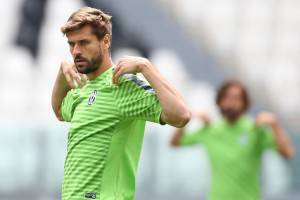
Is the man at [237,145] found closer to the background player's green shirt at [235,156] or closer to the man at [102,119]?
the background player's green shirt at [235,156]

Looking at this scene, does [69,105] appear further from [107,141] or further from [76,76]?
[107,141]

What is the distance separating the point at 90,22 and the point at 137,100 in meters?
0.37

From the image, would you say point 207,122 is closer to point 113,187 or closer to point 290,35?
point 113,187

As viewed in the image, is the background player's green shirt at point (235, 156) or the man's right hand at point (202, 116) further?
the man's right hand at point (202, 116)

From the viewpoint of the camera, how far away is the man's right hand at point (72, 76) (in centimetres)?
A: 466

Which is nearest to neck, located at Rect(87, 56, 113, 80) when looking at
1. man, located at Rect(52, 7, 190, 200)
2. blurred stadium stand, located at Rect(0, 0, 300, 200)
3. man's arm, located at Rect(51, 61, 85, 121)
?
man, located at Rect(52, 7, 190, 200)

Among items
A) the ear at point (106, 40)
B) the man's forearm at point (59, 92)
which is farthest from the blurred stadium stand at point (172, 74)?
the ear at point (106, 40)

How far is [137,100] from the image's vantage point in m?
4.26

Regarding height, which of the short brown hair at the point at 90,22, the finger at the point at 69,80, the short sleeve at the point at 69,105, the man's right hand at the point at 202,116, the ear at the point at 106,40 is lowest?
the man's right hand at the point at 202,116

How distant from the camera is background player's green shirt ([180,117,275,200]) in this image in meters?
7.68

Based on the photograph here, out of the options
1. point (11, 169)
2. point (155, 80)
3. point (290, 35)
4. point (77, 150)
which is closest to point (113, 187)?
point (77, 150)

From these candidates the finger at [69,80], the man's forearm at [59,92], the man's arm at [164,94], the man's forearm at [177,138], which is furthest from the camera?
the man's forearm at [177,138]

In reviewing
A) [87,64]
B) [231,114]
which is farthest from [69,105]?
[231,114]

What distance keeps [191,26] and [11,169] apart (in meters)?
2.94
